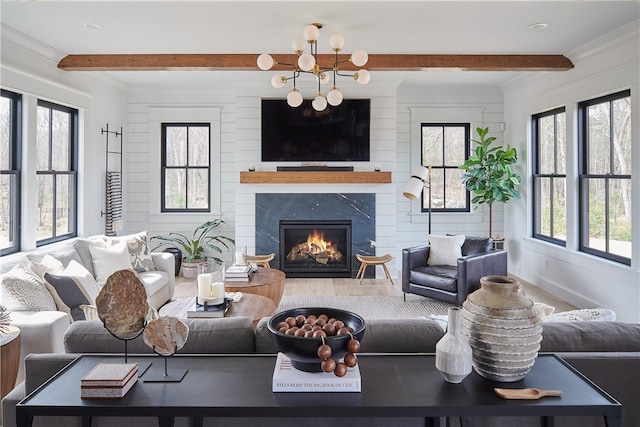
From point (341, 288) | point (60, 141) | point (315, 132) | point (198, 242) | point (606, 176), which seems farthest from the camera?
point (198, 242)

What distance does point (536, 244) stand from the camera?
5824mm

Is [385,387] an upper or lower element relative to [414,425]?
upper

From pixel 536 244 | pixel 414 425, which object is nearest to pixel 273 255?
pixel 536 244

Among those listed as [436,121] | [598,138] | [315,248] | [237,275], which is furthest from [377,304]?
[436,121]

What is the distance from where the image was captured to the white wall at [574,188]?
4.03m

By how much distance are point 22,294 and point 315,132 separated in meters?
4.15

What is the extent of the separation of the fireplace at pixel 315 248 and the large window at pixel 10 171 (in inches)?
121

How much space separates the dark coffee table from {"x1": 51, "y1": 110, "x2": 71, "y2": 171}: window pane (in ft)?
14.3

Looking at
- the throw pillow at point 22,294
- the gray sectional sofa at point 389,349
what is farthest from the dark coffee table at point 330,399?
the throw pillow at point 22,294

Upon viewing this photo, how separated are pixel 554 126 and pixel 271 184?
12.1ft

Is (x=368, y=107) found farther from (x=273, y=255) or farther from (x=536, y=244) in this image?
(x=536, y=244)

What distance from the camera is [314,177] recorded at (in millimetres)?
6074

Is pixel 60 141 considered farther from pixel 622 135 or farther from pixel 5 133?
pixel 622 135

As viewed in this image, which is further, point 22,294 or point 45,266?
point 45,266
